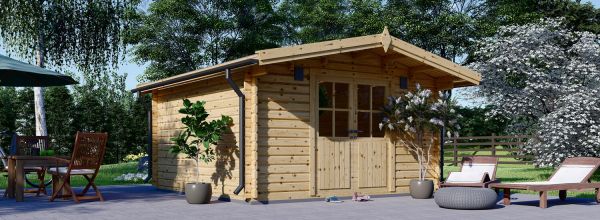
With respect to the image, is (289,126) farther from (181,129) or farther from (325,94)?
(181,129)

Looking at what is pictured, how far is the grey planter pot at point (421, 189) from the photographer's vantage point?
10.6 m

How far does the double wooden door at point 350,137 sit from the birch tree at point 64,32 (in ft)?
38.4

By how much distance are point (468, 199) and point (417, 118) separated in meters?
2.15

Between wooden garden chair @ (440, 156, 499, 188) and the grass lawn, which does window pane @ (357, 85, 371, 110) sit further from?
the grass lawn

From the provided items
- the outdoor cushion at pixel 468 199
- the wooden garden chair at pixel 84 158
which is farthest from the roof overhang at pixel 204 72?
the outdoor cushion at pixel 468 199

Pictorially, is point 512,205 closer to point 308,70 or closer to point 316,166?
point 316,166

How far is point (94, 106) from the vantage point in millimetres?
28453

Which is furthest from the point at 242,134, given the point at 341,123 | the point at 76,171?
the point at 76,171

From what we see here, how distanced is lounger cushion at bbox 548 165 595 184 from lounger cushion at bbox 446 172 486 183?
3.49 ft

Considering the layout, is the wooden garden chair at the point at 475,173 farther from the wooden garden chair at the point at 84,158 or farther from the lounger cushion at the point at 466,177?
the wooden garden chair at the point at 84,158

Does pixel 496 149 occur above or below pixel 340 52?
below

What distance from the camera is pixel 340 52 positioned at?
969 centimetres

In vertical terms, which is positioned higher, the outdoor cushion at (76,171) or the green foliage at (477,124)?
the green foliage at (477,124)

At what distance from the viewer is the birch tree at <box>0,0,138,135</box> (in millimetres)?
18984
